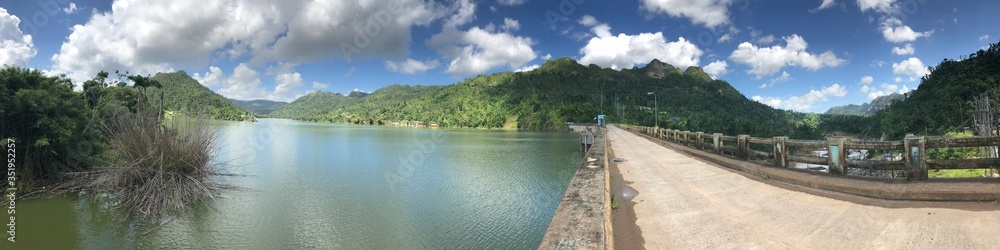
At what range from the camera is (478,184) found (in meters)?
16.8

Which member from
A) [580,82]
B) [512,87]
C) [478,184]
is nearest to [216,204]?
[478,184]

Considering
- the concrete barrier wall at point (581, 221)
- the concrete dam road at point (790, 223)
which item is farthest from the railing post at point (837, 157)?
the concrete barrier wall at point (581, 221)

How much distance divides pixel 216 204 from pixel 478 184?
9.32 metres

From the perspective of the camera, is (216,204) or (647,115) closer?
(216,204)

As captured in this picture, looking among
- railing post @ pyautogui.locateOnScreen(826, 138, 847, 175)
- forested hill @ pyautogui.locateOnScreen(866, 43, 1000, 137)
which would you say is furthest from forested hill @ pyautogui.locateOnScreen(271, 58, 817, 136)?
railing post @ pyautogui.locateOnScreen(826, 138, 847, 175)

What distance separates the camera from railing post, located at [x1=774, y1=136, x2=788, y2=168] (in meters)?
9.83

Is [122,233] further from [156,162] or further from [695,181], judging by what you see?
[695,181]

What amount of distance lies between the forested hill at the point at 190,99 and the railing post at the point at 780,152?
1773 centimetres

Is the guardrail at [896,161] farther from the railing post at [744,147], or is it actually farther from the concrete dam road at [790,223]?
the concrete dam road at [790,223]

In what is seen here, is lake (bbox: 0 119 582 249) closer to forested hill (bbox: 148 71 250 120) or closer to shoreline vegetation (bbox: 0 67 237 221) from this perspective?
shoreline vegetation (bbox: 0 67 237 221)

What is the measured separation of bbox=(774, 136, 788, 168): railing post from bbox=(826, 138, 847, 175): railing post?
1.49 meters

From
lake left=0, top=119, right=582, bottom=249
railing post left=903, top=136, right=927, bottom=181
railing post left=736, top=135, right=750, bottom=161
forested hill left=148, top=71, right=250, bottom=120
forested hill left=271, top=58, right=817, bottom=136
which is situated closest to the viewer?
railing post left=903, top=136, right=927, bottom=181

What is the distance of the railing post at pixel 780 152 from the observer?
983 cm

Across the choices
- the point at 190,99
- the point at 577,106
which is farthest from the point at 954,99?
the point at 190,99
